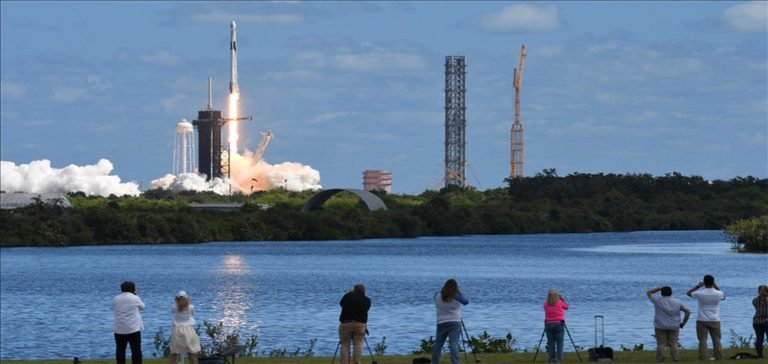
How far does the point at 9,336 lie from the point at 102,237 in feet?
334

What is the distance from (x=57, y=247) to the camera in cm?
14825

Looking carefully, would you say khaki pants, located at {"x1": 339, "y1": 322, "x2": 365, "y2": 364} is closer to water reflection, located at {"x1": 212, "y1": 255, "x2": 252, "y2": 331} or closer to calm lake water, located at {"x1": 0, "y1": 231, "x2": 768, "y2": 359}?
calm lake water, located at {"x1": 0, "y1": 231, "x2": 768, "y2": 359}

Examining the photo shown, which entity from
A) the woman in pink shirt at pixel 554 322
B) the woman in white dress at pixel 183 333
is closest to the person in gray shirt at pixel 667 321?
the woman in pink shirt at pixel 554 322

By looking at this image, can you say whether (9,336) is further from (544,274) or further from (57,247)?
(57,247)

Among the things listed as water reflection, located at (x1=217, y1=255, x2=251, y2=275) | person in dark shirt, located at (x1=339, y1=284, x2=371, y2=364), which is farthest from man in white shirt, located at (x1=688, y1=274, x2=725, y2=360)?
water reflection, located at (x1=217, y1=255, x2=251, y2=275)

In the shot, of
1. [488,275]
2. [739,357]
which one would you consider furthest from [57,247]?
[739,357]

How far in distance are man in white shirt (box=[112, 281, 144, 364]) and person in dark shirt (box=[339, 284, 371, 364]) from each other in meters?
3.97

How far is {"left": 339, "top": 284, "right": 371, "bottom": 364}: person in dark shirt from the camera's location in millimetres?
29797

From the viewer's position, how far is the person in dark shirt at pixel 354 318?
2980 cm

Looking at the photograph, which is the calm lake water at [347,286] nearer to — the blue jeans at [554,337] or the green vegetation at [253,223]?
the green vegetation at [253,223]

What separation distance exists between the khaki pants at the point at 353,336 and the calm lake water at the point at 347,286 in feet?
53.2

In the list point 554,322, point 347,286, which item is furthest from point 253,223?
point 554,322

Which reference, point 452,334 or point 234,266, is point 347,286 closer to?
point 234,266

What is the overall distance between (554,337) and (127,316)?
9234mm
